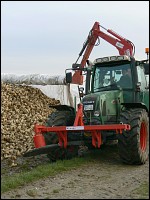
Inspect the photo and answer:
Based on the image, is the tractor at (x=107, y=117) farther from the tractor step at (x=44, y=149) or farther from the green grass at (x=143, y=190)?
the green grass at (x=143, y=190)

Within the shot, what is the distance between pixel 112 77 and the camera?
8242mm

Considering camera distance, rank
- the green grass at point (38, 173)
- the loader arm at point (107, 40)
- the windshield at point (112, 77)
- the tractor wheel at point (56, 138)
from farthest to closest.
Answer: the loader arm at point (107, 40), the windshield at point (112, 77), the tractor wheel at point (56, 138), the green grass at point (38, 173)

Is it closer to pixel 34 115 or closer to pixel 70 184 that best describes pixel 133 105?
pixel 70 184

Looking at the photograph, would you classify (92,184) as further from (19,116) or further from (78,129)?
(19,116)

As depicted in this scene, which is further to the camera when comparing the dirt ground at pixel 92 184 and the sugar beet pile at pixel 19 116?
the sugar beet pile at pixel 19 116

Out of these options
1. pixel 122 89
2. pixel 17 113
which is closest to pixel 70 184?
pixel 122 89

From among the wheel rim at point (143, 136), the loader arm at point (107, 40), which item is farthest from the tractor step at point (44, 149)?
the loader arm at point (107, 40)

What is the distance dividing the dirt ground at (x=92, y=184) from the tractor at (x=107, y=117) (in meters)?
0.44

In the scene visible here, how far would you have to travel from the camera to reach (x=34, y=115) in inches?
507

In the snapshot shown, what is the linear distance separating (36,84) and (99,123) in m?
8.79

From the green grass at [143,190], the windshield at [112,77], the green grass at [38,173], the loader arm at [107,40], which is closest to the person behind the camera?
the green grass at [143,190]

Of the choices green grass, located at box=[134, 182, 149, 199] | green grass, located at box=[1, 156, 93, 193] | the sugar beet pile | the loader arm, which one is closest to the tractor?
green grass, located at box=[1, 156, 93, 193]

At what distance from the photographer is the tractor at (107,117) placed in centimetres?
706

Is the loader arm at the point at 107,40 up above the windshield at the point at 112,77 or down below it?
above
